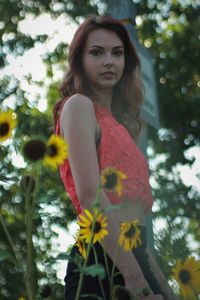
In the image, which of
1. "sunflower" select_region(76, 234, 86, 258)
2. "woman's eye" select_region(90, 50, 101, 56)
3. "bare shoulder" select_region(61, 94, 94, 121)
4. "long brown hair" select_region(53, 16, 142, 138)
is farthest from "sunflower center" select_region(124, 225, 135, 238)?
"woman's eye" select_region(90, 50, 101, 56)

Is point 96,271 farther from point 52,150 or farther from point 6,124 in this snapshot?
point 6,124

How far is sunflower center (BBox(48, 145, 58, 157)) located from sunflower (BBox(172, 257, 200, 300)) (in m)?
0.32

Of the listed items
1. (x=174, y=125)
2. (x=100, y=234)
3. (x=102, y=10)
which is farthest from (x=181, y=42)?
(x=100, y=234)

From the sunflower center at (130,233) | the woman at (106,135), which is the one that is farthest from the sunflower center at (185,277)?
the woman at (106,135)

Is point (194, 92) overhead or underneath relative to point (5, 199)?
overhead

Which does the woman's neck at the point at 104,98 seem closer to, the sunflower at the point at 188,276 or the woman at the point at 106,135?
the woman at the point at 106,135

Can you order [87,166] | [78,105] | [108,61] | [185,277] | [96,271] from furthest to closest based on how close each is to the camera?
1. [108,61]
2. [78,105]
3. [87,166]
4. [185,277]
5. [96,271]

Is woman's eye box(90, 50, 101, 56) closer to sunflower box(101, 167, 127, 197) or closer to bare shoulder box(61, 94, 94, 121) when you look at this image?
bare shoulder box(61, 94, 94, 121)

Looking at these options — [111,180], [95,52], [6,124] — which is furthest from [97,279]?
[95,52]

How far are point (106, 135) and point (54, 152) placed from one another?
688 millimetres

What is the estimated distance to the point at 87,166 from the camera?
6.70ft

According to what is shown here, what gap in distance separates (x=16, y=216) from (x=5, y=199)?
0.37 m

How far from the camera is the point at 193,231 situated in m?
1.42

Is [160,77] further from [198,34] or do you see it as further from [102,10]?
[102,10]
